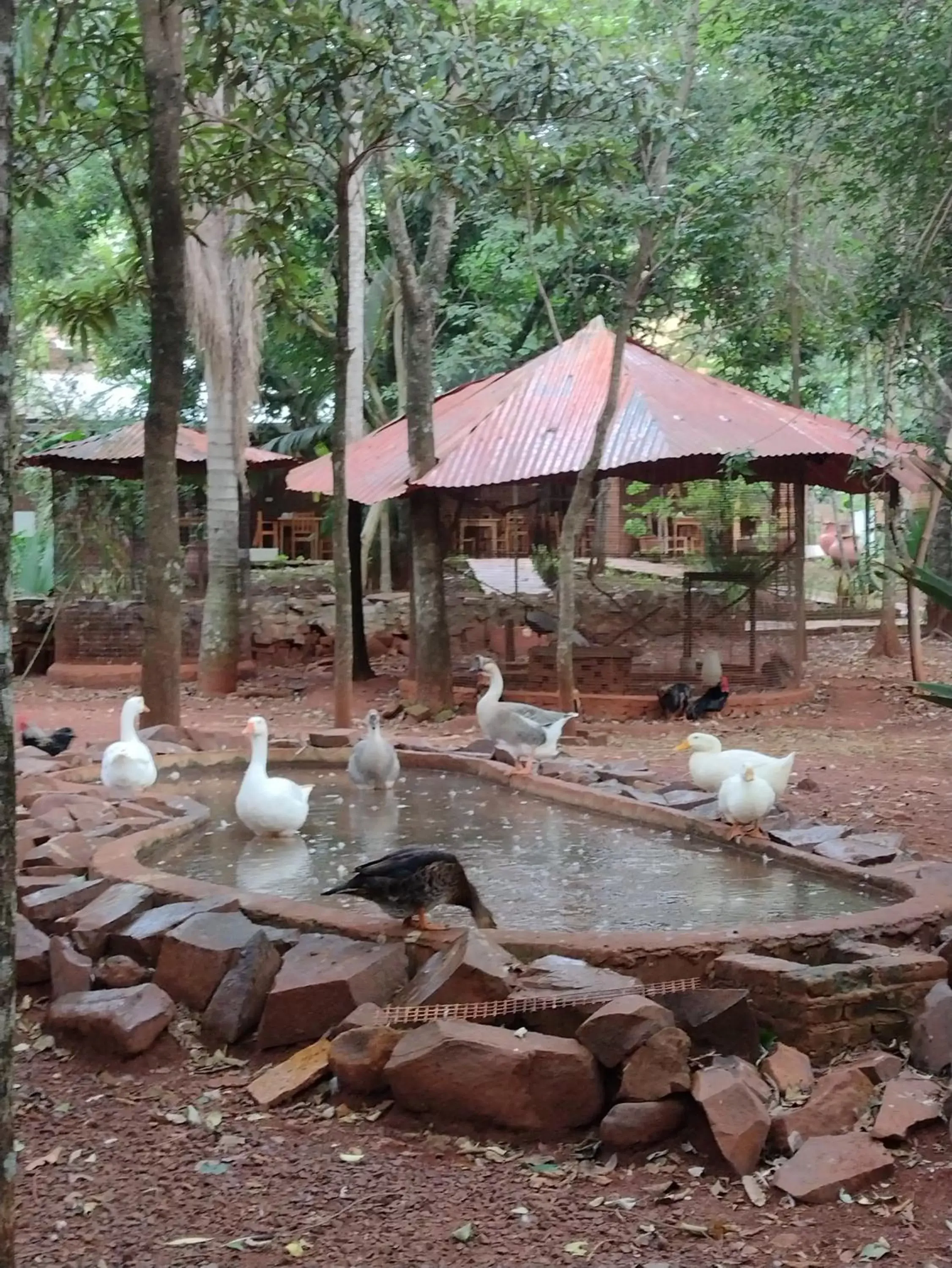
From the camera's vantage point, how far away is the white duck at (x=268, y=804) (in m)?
6.19

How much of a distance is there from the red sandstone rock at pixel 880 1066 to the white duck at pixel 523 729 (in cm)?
438

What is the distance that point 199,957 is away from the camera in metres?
4.12

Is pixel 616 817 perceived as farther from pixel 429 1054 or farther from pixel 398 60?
pixel 398 60

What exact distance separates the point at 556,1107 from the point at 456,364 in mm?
18079

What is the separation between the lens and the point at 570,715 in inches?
348

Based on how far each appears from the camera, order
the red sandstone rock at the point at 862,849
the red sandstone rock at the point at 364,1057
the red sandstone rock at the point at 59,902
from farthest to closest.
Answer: the red sandstone rock at the point at 862,849 < the red sandstone rock at the point at 59,902 < the red sandstone rock at the point at 364,1057

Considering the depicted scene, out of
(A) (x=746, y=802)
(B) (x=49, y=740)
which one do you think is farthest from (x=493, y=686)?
(A) (x=746, y=802)

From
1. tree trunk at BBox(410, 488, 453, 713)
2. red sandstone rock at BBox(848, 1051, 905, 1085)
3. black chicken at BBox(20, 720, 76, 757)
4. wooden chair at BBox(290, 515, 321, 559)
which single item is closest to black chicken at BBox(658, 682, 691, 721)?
tree trunk at BBox(410, 488, 453, 713)

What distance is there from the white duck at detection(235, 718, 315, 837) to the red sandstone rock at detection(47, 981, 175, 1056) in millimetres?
2093

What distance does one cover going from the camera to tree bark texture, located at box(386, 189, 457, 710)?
1156 centimetres

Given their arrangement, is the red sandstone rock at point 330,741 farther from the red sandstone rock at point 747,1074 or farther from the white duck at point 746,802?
the red sandstone rock at point 747,1074

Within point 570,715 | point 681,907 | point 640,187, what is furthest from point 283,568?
point 681,907

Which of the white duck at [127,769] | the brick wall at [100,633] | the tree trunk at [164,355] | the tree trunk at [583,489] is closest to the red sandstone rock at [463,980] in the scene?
the white duck at [127,769]

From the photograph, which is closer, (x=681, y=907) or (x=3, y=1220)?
(x=3, y=1220)
